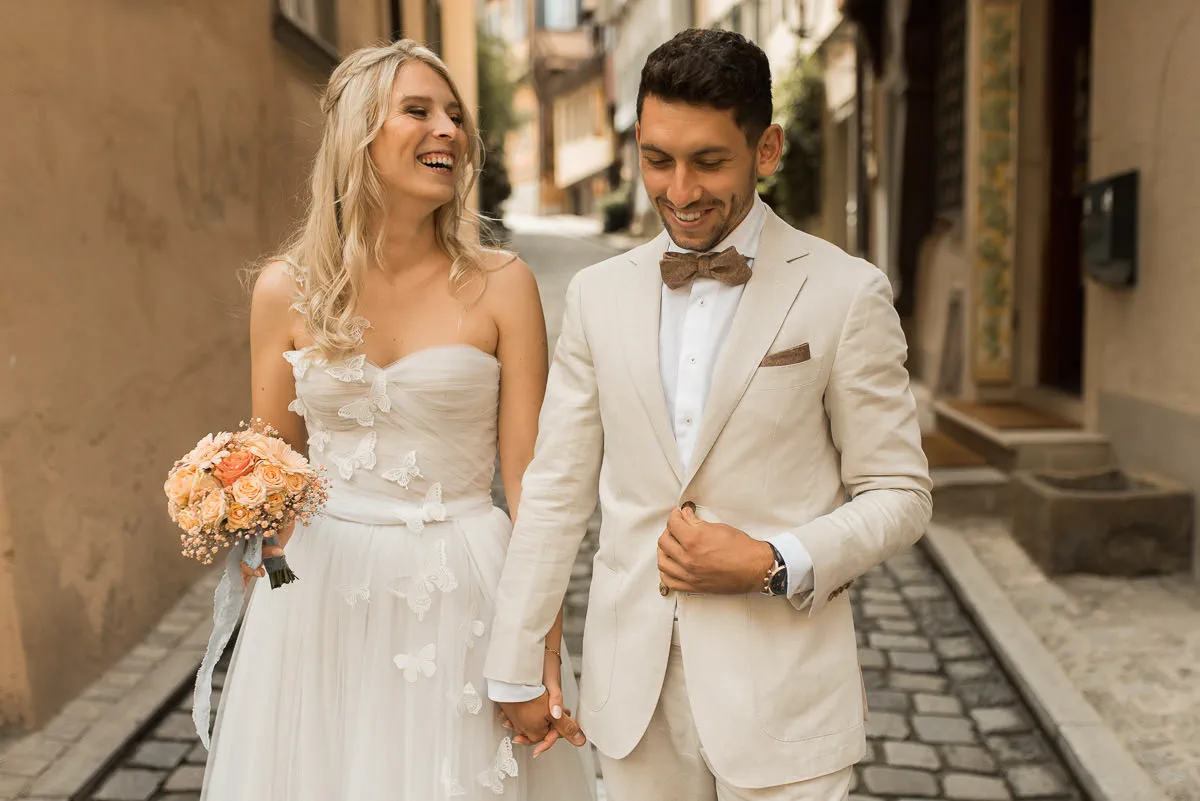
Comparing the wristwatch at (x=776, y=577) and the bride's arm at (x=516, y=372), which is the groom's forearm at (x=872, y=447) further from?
the bride's arm at (x=516, y=372)

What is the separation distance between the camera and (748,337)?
2.08 metres

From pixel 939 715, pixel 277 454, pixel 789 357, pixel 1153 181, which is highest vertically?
pixel 1153 181

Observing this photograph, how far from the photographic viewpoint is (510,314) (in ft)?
9.14

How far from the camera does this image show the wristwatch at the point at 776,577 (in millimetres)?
2016

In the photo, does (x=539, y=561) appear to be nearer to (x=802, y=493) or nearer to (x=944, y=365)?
(x=802, y=493)

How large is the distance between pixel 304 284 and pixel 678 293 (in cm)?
105

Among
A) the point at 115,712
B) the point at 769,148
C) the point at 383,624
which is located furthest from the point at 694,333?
the point at 115,712

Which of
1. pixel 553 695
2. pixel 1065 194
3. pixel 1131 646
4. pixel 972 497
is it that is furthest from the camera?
pixel 1065 194

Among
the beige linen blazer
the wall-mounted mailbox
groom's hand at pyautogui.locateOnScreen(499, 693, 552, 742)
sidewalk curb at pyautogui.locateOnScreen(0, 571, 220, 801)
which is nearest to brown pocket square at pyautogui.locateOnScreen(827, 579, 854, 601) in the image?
the beige linen blazer

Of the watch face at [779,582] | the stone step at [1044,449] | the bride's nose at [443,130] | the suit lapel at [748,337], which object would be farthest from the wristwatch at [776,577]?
the stone step at [1044,449]

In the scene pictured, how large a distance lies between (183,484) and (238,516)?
14cm

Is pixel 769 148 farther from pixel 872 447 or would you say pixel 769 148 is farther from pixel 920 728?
pixel 920 728

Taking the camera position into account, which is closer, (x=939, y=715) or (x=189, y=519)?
(x=189, y=519)

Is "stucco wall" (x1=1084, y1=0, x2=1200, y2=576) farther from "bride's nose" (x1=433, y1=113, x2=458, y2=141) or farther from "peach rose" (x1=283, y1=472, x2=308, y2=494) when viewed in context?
"peach rose" (x1=283, y1=472, x2=308, y2=494)
